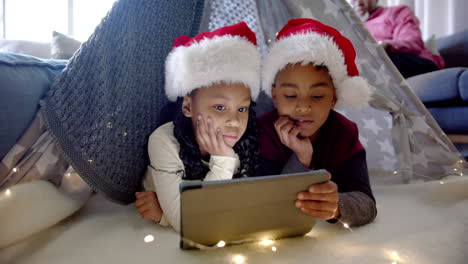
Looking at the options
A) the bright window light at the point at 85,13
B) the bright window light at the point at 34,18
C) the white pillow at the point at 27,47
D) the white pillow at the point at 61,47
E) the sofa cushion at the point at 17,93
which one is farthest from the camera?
the bright window light at the point at 85,13

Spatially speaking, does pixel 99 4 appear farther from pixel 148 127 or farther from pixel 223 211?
pixel 223 211

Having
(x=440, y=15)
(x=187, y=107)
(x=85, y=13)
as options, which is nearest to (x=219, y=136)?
(x=187, y=107)

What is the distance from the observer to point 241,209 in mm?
573

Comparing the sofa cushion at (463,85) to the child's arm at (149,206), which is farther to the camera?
→ the sofa cushion at (463,85)

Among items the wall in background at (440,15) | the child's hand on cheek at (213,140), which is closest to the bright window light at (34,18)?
the child's hand on cheek at (213,140)

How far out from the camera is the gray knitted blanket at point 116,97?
2.28ft

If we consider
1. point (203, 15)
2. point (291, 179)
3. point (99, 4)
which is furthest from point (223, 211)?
point (99, 4)

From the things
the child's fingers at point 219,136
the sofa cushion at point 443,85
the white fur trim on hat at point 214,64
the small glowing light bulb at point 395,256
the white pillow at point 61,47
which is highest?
the white pillow at point 61,47

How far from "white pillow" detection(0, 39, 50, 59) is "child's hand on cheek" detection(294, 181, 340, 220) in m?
1.54

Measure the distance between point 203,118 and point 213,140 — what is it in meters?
0.06

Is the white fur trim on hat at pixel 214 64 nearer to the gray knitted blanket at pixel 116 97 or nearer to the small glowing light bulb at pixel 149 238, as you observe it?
the gray knitted blanket at pixel 116 97

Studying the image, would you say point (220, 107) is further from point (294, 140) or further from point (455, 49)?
point (455, 49)

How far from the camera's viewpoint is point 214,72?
2.36 ft

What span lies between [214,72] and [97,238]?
43 cm
